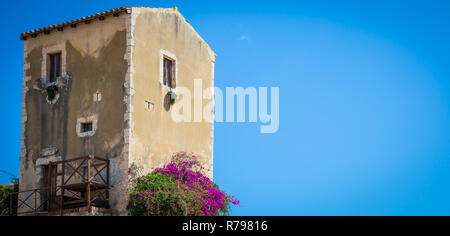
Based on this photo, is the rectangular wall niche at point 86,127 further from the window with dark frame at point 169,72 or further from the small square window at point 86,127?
the window with dark frame at point 169,72

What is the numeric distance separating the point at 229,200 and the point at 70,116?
251 inches

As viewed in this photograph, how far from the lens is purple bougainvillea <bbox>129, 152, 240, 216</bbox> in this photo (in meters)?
21.9

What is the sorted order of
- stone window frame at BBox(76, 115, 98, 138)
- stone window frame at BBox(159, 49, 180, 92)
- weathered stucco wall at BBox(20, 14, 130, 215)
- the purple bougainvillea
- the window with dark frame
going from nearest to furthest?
the purple bougainvillea, weathered stucco wall at BBox(20, 14, 130, 215), stone window frame at BBox(76, 115, 98, 138), stone window frame at BBox(159, 49, 180, 92), the window with dark frame

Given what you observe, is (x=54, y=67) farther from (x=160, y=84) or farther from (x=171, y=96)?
(x=171, y=96)

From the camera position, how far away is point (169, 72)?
25.2 meters

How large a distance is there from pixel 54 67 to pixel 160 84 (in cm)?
415

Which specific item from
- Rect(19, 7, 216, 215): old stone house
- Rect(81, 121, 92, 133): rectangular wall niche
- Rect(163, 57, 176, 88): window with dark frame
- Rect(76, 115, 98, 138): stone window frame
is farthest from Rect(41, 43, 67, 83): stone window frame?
Rect(163, 57, 176, 88): window with dark frame

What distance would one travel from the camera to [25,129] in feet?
83.1

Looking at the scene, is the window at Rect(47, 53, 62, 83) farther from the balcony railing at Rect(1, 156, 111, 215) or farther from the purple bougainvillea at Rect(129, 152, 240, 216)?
the purple bougainvillea at Rect(129, 152, 240, 216)

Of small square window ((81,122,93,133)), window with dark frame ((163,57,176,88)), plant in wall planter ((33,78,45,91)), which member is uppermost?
window with dark frame ((163,57,176,88))

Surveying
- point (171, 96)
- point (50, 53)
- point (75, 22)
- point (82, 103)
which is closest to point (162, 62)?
point (171, 96)

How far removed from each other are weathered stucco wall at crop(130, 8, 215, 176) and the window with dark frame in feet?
0.91

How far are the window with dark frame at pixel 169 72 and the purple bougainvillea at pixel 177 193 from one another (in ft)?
8.67

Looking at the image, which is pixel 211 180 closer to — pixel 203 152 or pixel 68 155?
pixel 203 152
